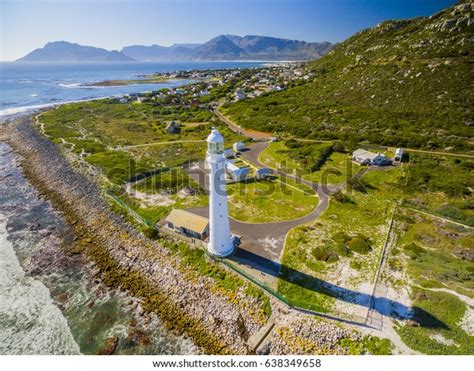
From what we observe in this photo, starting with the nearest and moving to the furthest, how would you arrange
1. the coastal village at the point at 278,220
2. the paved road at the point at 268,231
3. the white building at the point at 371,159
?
the coastal village at the point at 278,220
the paved road at the point at 268,231
the white building at the point at 371,159

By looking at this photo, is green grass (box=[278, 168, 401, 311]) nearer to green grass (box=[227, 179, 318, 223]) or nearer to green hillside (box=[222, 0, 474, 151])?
green grass (box=[227, 179, 318, 223])

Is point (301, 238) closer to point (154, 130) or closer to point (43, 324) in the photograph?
point (43, 324)

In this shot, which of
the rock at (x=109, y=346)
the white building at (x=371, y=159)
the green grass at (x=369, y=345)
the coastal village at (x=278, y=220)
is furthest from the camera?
the white building at (x=371, y=159)

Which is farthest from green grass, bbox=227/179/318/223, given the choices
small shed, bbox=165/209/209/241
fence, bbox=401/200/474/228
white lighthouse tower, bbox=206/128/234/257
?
fence, bbox=401/200/474/228

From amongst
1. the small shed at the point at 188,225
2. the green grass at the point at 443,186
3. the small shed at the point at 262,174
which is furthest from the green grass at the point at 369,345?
the small shed at the point at 262,174

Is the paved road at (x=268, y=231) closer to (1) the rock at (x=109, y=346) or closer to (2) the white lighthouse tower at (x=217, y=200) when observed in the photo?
(2) the white lighthouse tower at (x=217, y=200)

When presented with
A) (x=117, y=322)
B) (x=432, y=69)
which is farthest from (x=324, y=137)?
(x=117, y=322)

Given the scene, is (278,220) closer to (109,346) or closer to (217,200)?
(217,200)

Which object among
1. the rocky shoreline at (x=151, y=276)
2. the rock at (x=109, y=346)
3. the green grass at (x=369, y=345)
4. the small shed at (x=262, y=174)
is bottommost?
the rock at (x=109, y=346)
